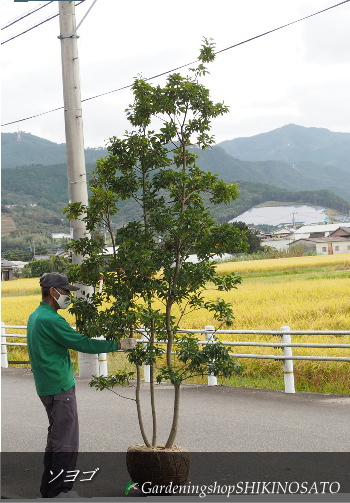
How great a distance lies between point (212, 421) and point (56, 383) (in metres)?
4.18

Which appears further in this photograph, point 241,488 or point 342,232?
point 342,232

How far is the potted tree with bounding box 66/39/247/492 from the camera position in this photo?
6418mm

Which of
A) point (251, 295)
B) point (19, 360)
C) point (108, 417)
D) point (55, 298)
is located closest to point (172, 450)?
point (55, 298)

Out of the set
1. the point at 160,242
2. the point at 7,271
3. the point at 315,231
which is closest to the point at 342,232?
the point at 315,231

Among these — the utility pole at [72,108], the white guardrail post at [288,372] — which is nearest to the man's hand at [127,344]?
the white guardrail post at [288,372]

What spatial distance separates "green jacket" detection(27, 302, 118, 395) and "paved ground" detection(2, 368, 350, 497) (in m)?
2.55

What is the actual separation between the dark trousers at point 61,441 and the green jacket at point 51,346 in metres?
0.10

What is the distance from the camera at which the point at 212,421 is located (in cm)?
979

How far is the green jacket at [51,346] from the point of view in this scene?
19.7 feet

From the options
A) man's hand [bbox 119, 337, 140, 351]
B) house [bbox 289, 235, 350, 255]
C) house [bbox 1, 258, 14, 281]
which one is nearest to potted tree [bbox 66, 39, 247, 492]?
man's hand [bbox 119, 337, 140, 351]

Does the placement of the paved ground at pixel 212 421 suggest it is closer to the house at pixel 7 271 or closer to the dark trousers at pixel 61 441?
the dark trousers at pixel 61 441

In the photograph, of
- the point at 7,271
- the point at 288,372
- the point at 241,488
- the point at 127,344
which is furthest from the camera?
the point at 7,271

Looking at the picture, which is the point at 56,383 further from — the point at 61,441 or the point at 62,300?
the point at 62,300

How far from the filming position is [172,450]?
643 cm
